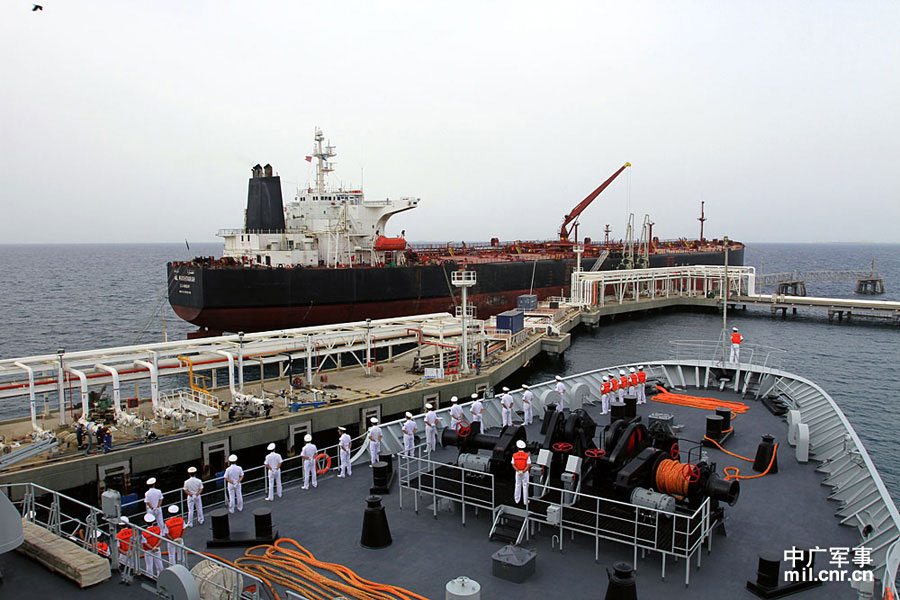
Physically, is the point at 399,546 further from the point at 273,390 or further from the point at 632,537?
the point at 273,390

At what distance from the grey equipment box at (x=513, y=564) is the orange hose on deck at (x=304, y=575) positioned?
1.13 meters

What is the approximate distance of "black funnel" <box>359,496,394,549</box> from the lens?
915 centimetres

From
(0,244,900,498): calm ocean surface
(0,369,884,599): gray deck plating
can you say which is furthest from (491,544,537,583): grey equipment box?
(0,244,900,498): calm ocean surface

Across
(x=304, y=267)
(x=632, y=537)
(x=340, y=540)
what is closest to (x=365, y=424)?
(x=340, y=540)

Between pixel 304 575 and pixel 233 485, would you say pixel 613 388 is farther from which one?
pixel 304 575

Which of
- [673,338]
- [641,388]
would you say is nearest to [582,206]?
[673,338]

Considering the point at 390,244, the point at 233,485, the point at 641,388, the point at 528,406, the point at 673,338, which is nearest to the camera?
the point at 233,485

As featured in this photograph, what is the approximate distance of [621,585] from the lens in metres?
7.24

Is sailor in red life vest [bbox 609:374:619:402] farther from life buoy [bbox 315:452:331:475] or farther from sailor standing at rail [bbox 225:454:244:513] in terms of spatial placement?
sailor standing at rail [bbox 225:454:244:513]

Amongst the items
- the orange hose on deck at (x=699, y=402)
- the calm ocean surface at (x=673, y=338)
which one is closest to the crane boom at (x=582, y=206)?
the calm ocean surface at (x=673, y=338)

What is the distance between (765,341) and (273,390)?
127ft

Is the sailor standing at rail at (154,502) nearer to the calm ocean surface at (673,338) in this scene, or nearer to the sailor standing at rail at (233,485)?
the sailor standing at rail at (233,485)

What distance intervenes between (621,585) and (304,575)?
164 inches

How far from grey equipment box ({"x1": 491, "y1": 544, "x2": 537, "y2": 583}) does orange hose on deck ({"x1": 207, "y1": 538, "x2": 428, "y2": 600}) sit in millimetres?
1130
